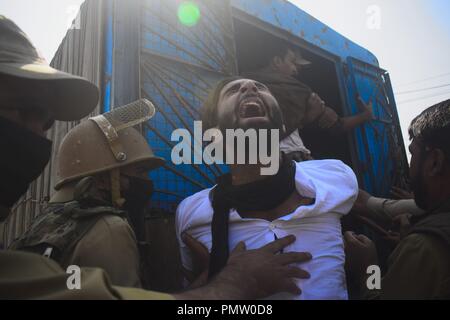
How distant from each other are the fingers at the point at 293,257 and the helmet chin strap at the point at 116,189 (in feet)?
3.39

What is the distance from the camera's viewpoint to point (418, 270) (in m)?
1.57

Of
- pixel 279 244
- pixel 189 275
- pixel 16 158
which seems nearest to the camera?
pixel 16 158

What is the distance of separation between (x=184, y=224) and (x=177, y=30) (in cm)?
202

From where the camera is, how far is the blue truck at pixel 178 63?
2.79m

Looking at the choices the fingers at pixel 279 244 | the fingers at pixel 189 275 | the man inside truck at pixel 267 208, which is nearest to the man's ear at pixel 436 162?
the man inside truck at pixel 267 208

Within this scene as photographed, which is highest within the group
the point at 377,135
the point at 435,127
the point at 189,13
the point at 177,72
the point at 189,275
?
the point at 189,13

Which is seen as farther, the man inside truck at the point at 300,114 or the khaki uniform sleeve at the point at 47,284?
the man inside truck at the point at 300,114

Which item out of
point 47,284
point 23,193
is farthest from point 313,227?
point 23,193

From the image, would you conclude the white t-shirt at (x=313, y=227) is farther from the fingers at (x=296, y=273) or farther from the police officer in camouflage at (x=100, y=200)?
the police officer in camouflage at (x=100, y=200)

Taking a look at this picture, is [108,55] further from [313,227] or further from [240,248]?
[313,227]

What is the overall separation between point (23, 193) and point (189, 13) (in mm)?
2582

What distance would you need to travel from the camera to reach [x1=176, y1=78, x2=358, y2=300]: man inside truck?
185cm

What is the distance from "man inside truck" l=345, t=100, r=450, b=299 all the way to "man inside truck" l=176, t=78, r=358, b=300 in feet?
0.74
